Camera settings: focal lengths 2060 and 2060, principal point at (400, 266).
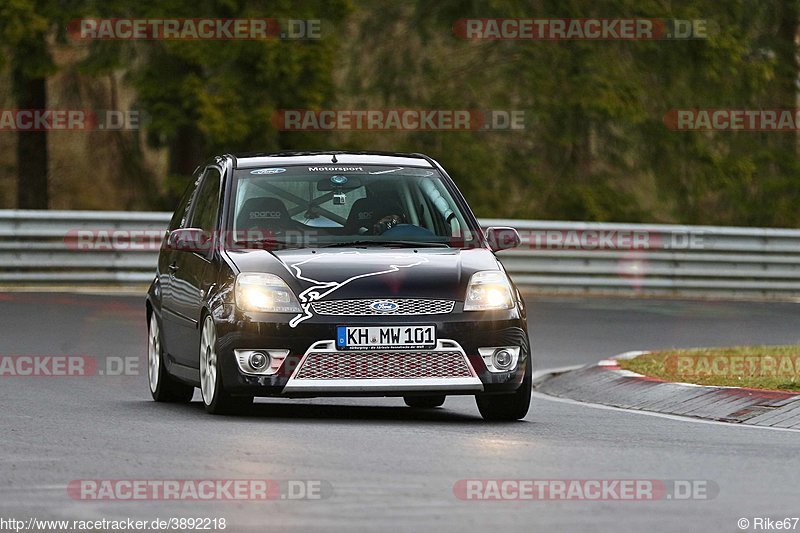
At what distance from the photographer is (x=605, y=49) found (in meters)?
36.4

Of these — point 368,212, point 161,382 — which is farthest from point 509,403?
point 161,382

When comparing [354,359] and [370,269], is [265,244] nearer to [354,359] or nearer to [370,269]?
[370,269]

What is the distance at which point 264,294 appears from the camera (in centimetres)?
1211

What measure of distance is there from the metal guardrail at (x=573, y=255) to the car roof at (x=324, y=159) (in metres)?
12.8

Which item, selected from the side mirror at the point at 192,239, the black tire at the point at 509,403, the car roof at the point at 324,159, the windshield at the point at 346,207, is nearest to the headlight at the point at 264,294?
the windshield at the point at 346,207

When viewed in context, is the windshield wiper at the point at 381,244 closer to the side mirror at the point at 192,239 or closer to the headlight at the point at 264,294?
the headlight at the point at 264,294

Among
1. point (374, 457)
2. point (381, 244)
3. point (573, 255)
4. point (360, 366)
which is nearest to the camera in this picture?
point (374, 457)

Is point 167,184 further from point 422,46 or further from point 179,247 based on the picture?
point 179,247

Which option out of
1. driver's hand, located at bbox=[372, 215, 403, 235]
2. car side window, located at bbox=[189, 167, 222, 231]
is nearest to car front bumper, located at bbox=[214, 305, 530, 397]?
driver's hand, located at bbox=[372, 215, 403, 235]

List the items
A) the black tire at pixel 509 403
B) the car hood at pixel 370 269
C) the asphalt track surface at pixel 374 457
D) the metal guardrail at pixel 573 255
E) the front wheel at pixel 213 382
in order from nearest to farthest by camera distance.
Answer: the asphalt track surface at pixel 374 457 < the car hood at pixel 370 269 < the front wheel at pixel 213 382 < the black tire at pixel 509 403 < the metal guardrail at pixel 573 255

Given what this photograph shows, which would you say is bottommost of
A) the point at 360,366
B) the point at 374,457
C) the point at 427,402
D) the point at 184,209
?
the point at 427,402

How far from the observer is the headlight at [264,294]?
12.0 meters

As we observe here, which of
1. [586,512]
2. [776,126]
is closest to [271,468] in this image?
[586,512]

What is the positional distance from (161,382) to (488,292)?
291 cm
